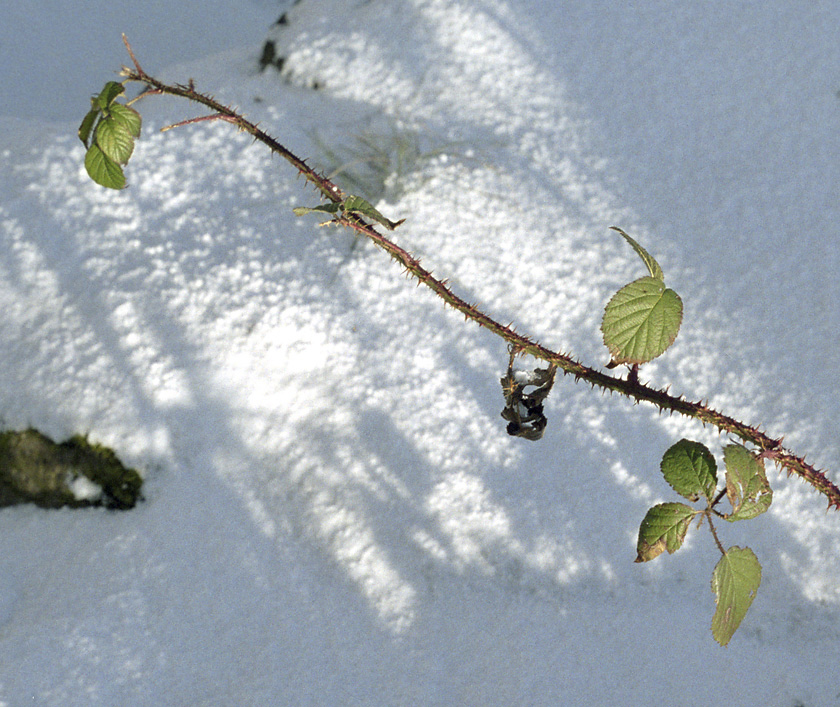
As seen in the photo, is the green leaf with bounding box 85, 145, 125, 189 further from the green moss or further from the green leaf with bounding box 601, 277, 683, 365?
the green moss

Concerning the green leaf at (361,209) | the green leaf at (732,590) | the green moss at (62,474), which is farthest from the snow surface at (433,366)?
the green leaf at (361,209)

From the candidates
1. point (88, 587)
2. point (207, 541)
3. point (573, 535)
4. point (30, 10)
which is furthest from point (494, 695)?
point (30, 10)

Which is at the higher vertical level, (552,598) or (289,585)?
(552,598)

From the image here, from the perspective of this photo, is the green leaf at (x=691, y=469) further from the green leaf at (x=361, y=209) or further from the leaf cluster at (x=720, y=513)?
the green leaf at (x=361, y=209)

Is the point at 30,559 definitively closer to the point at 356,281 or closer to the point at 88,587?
the point at 88,587

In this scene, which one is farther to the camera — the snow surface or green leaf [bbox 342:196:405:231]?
the snow surface

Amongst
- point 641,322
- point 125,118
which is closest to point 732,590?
point 641,322

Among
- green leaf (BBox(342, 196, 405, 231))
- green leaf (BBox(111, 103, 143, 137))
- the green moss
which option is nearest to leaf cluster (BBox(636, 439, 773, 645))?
green leaf (BBox(342, 196, 405, 231))
